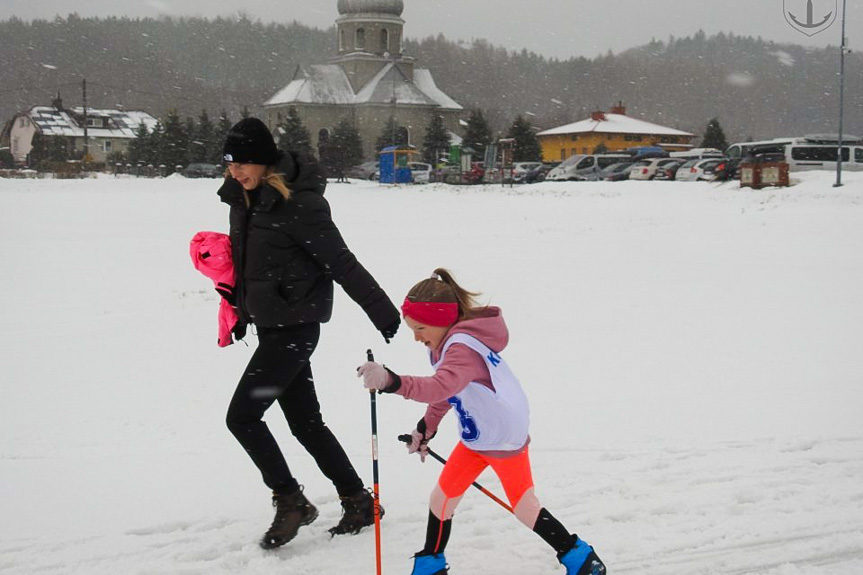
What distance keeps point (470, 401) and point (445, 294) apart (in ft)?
1.50

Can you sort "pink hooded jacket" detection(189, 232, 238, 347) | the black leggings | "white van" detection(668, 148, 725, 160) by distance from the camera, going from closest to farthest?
the black leggings, "pink hooded jacket" detection(189, 232, 238, 347), "white van" detection(668, 148, 725, 160)

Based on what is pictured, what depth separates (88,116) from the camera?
93.0 meters

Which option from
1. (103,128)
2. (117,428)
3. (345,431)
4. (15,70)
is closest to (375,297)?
(345,431)

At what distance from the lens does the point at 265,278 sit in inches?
166

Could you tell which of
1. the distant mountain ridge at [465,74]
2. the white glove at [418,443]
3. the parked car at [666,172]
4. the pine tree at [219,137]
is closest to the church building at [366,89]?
the distant mountain ridge at [465,74]

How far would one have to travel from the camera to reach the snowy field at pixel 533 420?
14.6 ft

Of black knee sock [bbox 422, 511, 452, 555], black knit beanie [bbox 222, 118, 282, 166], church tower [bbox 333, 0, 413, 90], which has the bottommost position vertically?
black knee sock [bbox 422, 511, 452, 555]

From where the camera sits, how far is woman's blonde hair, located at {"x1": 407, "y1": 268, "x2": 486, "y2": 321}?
372 cm

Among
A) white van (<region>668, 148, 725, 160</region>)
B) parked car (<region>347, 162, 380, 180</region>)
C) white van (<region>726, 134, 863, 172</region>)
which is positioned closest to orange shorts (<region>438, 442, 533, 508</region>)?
white van (<region>726, 134, 863, 172</region>)

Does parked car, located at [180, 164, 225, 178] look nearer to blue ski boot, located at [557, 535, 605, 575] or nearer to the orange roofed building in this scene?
the orange roofed building

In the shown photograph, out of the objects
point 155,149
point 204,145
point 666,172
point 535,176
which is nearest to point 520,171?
point 535,176

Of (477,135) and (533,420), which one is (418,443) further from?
(477,135)

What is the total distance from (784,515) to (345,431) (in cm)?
289

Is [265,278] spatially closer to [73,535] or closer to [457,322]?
[457,322]
